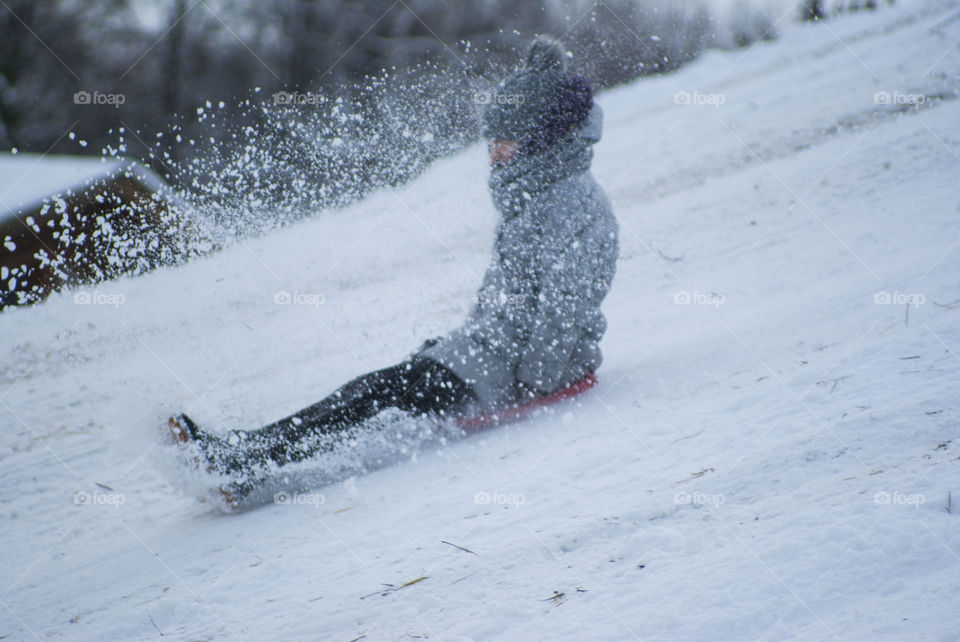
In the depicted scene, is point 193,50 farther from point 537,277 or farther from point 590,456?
point 590,456

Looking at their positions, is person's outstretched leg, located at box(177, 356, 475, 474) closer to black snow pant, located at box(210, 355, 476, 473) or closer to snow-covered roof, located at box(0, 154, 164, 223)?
black snow pant, located at box(210, 355, 476, 473)

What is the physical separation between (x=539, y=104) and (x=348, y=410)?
4.51 feet

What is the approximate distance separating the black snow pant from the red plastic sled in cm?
8

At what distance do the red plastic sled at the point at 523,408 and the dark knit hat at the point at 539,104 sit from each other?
986 mm

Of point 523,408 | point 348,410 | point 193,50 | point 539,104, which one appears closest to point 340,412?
point 348,410

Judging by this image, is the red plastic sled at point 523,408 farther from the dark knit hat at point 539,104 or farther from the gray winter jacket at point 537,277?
the dark knit hat at point 539,104

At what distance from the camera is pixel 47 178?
24.9 feet

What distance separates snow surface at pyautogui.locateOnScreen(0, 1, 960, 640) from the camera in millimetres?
1506

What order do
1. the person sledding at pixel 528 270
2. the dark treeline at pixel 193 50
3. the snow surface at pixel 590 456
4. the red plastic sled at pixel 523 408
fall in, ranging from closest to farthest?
1. the snow surface at pixel 590 456
2. the person sledding at pixel 528 270
3. the red plastic sled at pixel 523 408
4. the dark treeline at pixel 193 50

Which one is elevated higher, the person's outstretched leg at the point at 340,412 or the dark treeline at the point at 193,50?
the dark treeline at the point at 193,50

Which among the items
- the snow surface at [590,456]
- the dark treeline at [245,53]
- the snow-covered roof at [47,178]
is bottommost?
the snow surface at [590,456]

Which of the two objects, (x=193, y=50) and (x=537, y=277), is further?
(x=193, y=50)

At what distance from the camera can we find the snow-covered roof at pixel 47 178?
723 cm

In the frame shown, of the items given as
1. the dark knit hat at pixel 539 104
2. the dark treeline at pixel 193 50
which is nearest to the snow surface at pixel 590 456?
the dark knit hat at pixel 539 104
